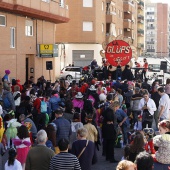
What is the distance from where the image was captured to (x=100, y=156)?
15.5 m

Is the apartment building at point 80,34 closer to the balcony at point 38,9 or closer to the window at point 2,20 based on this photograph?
the balcony at point 38,9

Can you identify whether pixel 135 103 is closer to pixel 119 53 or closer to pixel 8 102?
pixel 8 102

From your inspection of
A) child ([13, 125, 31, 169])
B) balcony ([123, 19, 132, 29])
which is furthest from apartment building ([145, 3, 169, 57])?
child ([13, 125, 31, 169])

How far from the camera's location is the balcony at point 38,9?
2884 cm

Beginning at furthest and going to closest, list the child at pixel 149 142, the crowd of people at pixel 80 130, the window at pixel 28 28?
the window at pixel 28 28, the child at pixel 149 142, the crowd of people at pixel 80 130

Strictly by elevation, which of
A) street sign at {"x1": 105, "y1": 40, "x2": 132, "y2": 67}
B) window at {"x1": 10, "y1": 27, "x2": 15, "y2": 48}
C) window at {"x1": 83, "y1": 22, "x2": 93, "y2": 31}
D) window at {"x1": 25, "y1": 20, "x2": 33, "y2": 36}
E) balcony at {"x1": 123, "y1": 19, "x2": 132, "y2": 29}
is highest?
balcony at {"x1": 123, "y1": 19, "x2": 132, "y2": 29}

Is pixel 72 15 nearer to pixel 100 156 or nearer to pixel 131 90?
pixel 131 90

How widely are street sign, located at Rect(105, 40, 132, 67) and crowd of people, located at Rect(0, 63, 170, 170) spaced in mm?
2356

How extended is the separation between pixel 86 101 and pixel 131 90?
3599mm

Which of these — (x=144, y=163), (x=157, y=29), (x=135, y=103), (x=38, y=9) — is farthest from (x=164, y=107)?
(x=157, y=29)

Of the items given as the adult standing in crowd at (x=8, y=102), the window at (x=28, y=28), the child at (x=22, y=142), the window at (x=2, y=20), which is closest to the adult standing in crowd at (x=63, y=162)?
the child at (x=22, y=142)

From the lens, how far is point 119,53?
2741 cm

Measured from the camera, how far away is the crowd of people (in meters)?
9.06

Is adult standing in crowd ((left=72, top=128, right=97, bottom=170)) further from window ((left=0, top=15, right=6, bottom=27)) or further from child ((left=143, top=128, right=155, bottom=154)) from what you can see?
window ((left=0, top=15, right=6, bottom=27))
